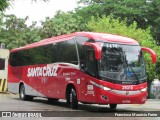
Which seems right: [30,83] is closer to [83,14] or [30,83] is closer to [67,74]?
[67,74]

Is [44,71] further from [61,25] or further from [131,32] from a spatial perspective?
[61,25]

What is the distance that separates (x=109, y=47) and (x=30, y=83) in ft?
26.5

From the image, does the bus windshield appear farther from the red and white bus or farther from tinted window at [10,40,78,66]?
tinted window at [10,40,78,66]

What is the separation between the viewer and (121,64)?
1627 cm

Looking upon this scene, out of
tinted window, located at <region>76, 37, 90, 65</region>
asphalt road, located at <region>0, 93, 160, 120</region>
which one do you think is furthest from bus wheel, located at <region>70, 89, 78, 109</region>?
tinted window, located at <region>76, 37, 90, 65</region>

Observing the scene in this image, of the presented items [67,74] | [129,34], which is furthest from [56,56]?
[129,34]

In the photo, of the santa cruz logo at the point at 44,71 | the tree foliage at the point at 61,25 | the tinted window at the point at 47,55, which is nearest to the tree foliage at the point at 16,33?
the tree foliage at the point at 61,25

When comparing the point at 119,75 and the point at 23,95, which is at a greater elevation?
the point at 119,75

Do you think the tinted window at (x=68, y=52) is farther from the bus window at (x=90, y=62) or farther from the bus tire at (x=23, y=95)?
the bus tire at (x=23, y=95)

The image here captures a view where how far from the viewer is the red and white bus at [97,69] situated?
1582 centimetres

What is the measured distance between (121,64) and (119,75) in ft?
1.60

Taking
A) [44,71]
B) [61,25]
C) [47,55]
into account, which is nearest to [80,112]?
[47,55]

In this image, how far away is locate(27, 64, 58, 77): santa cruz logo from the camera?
20.0 meters

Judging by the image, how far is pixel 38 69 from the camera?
22094mm
